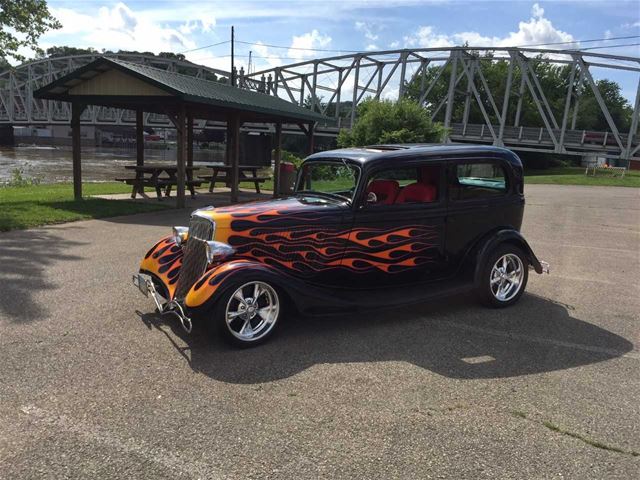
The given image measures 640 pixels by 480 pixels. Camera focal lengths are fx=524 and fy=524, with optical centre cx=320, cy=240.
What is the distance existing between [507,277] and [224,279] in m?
3.34

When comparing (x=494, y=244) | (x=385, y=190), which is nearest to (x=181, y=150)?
(x=385, y=190)

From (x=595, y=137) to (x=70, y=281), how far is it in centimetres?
6743

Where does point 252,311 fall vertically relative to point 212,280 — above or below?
below

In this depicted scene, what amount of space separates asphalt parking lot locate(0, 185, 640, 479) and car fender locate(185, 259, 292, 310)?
0.47 metres

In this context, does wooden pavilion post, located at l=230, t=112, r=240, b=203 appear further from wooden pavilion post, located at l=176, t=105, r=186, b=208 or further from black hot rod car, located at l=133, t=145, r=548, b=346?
black hot rod car, located at l=133, t=145, r=548, b=346

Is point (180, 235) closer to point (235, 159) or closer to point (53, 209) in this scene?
point (53, 209)

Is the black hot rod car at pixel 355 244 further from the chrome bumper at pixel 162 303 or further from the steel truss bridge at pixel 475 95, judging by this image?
the steel truss bridge at pixel 475 95

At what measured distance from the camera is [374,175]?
519 centimetres

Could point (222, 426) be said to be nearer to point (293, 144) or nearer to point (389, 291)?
point (389, 291)

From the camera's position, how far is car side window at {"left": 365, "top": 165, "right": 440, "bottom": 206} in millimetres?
5492

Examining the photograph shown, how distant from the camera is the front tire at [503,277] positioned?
5656 millimetres

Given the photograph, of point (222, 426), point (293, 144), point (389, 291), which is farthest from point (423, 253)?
point (293, 144)

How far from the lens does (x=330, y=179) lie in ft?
20.0

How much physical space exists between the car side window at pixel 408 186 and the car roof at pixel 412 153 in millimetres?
152
